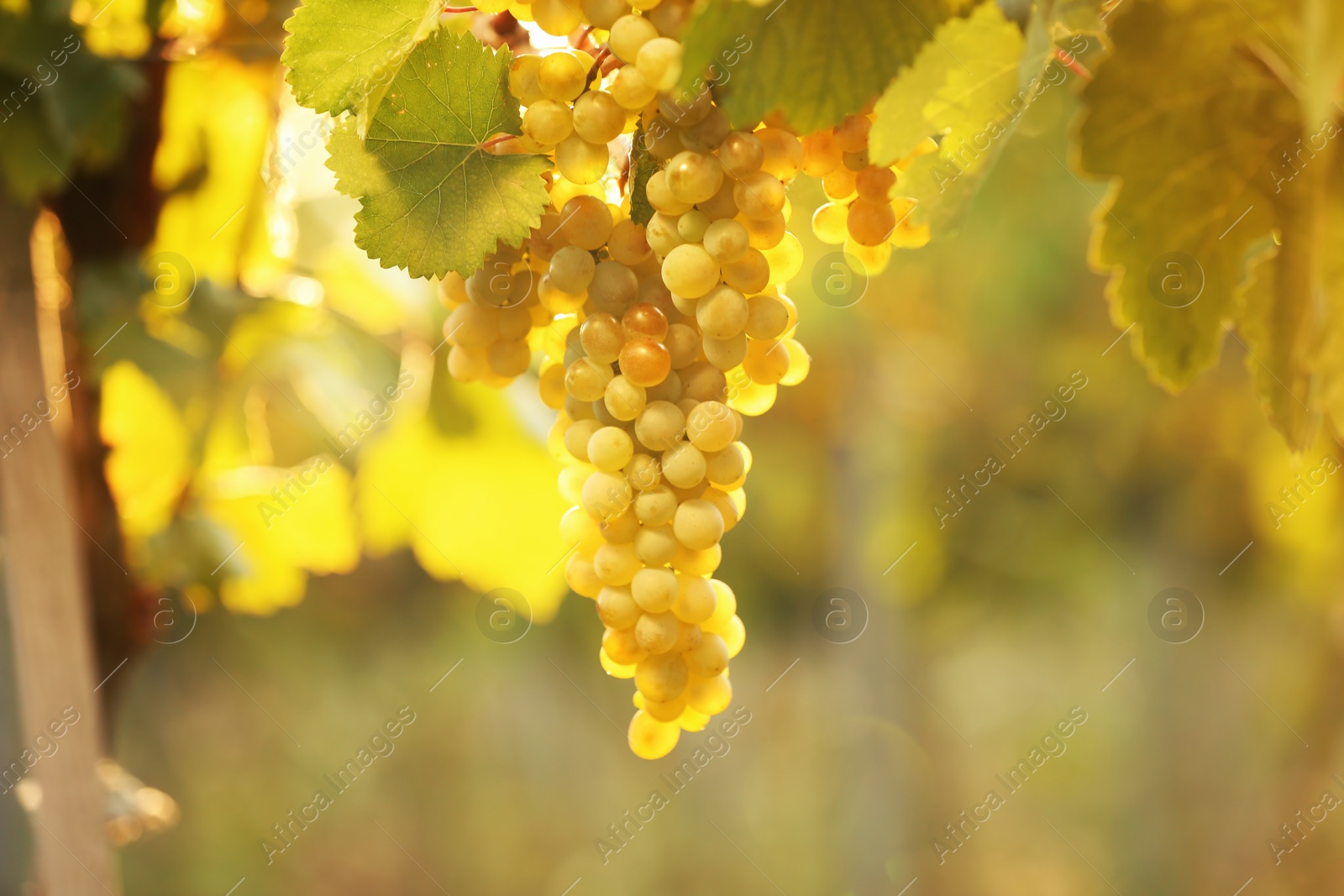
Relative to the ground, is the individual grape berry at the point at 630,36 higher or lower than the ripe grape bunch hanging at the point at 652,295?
higher

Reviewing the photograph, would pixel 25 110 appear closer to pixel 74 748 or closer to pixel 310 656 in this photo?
pixel 74 748

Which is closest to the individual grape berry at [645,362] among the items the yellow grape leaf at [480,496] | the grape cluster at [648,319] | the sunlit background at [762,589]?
the grape cluster at [648,319]

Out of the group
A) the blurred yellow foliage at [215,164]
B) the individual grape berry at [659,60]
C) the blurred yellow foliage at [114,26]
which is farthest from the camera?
the blurred yellow foliage at [215,164]

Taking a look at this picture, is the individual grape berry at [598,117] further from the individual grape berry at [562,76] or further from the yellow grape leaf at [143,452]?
the yellow grape leaf at [143,452]

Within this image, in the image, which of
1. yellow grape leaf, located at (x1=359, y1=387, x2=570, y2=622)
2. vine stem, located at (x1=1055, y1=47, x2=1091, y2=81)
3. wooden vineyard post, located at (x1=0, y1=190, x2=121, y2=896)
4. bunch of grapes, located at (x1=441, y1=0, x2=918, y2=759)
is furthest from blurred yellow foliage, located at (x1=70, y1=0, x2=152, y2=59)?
vine stem, located at (x1=1055, y1=47, x2=1091, y2=81)

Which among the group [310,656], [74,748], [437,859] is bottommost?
[437,859]

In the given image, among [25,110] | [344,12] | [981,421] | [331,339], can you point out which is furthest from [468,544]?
[981,421]

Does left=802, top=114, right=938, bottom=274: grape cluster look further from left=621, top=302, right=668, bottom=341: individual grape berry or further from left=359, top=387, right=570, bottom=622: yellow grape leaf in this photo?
left=359, top=387, right=570, bottom=622: yellow grape leaf
